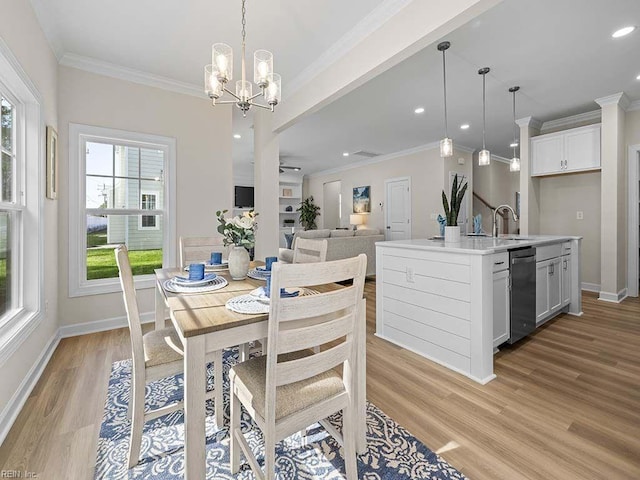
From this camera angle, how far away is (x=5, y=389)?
1.61m

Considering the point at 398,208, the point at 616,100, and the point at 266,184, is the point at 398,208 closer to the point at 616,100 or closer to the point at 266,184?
the point at 616,100

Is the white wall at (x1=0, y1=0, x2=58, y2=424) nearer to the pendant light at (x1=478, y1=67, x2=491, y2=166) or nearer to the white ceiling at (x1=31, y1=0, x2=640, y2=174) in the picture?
the white ceiling at (x1=31, y1=0, x2=640, y2=174)

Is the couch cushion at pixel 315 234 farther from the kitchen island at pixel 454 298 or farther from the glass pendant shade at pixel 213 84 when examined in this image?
the glass pendant shade at pixel 213 84

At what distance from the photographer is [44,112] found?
2314 mm

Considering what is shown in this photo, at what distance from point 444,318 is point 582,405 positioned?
88 centimetres

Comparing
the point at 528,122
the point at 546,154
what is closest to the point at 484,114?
the point at 528,122

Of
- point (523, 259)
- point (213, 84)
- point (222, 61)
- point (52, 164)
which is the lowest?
point (523, 259)

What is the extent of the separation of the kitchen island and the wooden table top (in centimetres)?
104

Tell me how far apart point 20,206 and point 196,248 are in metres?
1.17

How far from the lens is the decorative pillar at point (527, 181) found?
4.83 m

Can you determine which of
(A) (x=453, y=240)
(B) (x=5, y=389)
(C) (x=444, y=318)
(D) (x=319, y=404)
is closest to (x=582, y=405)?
(C) (x=444, y=318)

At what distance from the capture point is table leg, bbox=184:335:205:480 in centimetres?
104

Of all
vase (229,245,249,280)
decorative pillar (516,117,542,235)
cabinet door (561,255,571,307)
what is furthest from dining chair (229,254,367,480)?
decorative pillar (516,117,542,235)

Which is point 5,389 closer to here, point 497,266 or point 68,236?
point 68,236
